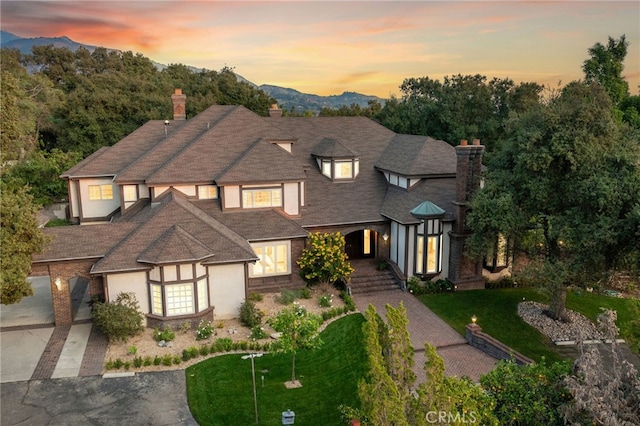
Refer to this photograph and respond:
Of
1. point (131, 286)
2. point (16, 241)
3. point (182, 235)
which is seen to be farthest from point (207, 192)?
point (16, 241)

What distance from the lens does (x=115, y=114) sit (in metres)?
47.7

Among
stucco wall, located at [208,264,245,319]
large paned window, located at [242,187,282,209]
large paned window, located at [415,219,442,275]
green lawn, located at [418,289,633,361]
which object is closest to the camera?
green lawn, located at [418,289,633,361]

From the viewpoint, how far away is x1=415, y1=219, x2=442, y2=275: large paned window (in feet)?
72.9

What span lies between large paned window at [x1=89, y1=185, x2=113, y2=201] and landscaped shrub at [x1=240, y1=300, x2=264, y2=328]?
13826 mm

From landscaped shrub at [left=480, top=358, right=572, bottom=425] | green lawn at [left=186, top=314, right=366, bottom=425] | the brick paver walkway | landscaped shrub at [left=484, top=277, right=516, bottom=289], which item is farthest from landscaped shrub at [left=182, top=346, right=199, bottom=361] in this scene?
landscaped shrub at [left=484, top=277, right=516, bottom=289]

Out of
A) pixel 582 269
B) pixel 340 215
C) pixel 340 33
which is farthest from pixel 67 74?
pixel 582 269

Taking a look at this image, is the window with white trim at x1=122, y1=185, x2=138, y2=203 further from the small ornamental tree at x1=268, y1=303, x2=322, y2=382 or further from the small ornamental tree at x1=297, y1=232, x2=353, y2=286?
the small ornamental tree at x1=268, y1=303, x2=322, y2=382

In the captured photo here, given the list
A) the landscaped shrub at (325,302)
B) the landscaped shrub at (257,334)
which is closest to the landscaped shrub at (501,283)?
the landscaped shrub at (325,302)

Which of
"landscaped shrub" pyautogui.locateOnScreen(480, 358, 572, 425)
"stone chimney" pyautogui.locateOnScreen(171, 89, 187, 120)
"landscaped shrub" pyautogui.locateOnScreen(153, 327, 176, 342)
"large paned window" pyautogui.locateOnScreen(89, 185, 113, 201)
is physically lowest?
"landscaped shrub" pyautogui.locateOnScreen(153, 327, 176, 342)

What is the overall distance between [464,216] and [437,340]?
681 centimetres

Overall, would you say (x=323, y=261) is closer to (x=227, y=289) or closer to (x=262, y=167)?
(x=227, y=289)

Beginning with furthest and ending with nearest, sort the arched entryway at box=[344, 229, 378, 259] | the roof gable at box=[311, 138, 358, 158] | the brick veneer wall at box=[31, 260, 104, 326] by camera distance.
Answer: the roof gable at box=[311, 138, 358, 158]
the arched entryway at box=[344, 229, 378, 259]
the brick veneer wall at box=[31, 260, 104, 326]

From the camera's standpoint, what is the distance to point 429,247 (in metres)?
22.3

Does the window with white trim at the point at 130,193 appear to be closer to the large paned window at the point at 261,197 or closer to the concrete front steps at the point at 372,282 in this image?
the large paned window at the point at 261,197
